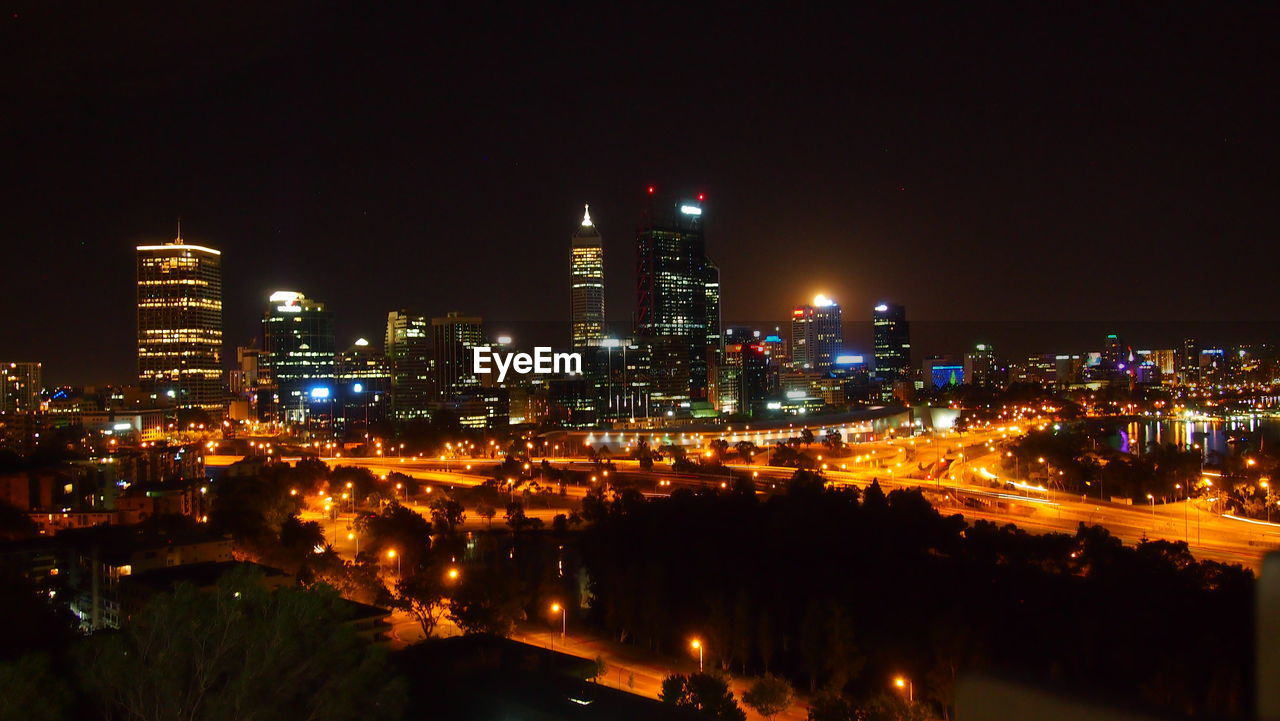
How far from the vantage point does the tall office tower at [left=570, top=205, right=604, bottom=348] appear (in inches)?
1417

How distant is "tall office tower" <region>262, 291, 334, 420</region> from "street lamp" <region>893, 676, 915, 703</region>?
2946 cm

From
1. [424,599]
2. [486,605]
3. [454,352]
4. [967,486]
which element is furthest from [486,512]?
[454,352]

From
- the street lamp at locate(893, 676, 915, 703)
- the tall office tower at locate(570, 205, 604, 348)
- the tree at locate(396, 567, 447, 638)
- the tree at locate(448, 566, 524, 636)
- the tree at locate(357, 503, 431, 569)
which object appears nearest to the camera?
the street lamp at locate(893, 676, 915, 703)

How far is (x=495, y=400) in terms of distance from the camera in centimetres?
2802

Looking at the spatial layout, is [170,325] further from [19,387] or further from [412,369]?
[412,369]

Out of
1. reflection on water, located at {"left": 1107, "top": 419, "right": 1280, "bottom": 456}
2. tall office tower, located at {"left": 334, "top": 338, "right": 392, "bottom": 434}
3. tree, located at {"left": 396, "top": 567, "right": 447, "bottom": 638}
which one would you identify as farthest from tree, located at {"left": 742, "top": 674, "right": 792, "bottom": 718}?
tall office tower, located at {"left": 334, "top": 338, "right": 392, "bottom": 434}

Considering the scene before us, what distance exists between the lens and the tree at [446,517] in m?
10.5

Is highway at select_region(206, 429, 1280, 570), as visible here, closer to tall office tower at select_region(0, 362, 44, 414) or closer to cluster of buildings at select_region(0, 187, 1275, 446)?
cluster of buildings at select_region(0, 187, 1275, 446)

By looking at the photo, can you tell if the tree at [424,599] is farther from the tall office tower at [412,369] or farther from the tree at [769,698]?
the tall office tower at [412,369]

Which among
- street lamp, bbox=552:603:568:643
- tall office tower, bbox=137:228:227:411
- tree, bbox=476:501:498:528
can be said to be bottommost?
tree, bbox=476:501:498:528

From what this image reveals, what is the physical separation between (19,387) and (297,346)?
29.5ft

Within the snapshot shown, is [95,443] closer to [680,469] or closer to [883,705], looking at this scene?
[680,469]

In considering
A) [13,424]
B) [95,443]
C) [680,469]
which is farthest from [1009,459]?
[13,424]

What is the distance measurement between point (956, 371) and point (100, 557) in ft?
Result: 150
